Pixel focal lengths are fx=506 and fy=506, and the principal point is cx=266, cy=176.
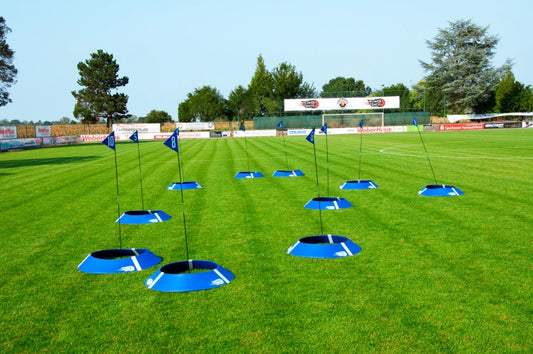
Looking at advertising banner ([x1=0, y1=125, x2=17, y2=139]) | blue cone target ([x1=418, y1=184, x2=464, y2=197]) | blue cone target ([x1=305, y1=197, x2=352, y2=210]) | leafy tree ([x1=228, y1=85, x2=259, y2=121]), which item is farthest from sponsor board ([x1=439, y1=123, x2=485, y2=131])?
blue cone target ([x1=305, y1=197, x2=352, y2=210])

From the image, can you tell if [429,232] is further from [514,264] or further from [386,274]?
[386,274]

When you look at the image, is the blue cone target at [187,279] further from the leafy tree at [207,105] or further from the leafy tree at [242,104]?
the leafy tree at [207,105]

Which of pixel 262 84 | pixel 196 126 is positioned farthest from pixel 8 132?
pixel 262 84

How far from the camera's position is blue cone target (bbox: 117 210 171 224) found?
1146cm

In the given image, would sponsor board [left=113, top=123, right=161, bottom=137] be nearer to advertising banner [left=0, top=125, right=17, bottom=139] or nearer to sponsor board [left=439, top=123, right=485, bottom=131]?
advertising banner [left=0, top=125, right=17, bottom=139]

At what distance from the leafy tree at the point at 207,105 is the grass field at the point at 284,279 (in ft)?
344

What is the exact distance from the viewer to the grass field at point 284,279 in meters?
5.18

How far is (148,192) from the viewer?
667 inches

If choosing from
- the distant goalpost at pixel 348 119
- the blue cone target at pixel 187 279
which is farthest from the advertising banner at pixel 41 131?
the blue cone target at pixel 187 279

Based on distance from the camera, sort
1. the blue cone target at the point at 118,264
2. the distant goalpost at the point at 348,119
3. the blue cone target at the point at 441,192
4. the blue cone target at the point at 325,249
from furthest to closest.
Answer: the distant goalpost at the point at 348,119
the blue cone target at the point at 441,192
the blue cone target at the point at 325,249
the blue cone target at the point at 118,264

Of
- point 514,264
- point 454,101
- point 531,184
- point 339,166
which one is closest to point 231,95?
point 454,101

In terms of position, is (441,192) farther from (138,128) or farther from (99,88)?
(99,88)

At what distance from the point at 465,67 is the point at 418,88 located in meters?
13.5

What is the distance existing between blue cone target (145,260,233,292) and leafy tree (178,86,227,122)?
113m
